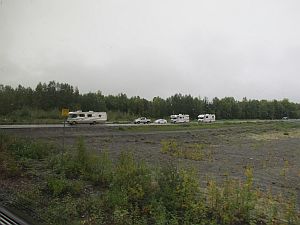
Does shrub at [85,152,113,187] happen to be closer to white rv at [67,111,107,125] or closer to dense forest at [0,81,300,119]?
dense forest at [0,81,300,119]

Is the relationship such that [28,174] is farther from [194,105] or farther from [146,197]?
[194,105]

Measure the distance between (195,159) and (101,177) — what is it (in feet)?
35.8

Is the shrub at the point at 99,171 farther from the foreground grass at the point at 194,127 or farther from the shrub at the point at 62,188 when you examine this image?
the foreground grass at the point at 194,127

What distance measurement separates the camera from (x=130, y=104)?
11700cm

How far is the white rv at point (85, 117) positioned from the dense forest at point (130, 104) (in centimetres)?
1124

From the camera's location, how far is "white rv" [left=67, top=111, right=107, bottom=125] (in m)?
53.3

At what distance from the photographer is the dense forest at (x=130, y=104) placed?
79500 mm

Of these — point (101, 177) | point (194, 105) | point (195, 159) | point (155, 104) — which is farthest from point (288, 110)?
point (101, 177)

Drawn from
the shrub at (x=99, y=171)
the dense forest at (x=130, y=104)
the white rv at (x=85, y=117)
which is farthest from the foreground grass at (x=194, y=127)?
the shrub at (x=99, y=171)

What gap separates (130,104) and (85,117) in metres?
62.1

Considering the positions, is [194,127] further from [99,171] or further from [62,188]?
[62,188]

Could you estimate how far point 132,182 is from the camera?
9.16 metres

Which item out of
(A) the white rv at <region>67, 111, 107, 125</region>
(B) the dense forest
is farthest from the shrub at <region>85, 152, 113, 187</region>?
(A) the white rv at <region>67, 111, 107, 125</region>

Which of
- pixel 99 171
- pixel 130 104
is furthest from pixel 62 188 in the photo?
pixel 130 104
